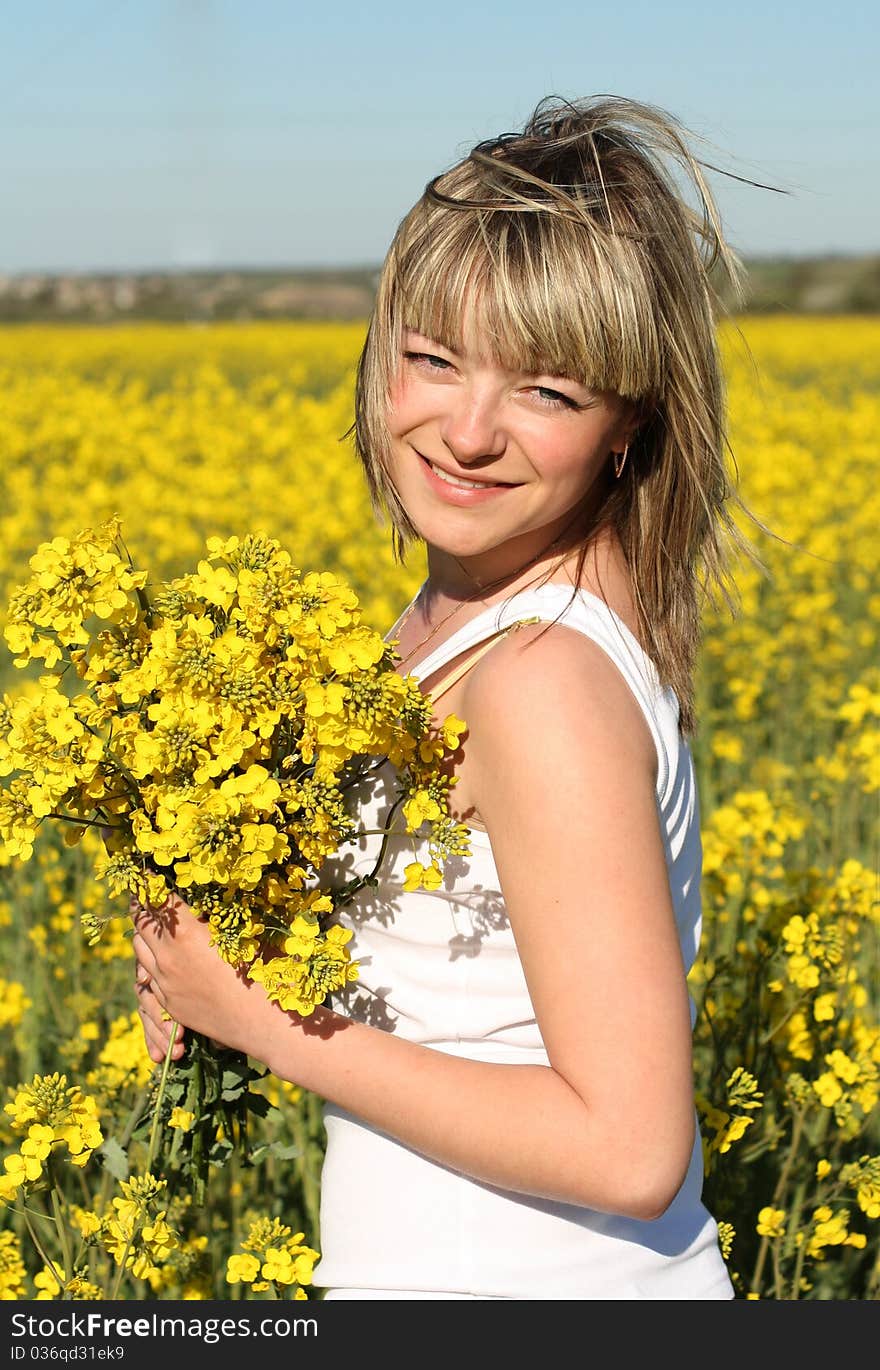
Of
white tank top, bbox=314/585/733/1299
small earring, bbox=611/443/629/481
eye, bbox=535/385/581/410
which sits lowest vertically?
white tank top, bbox=314/585/733/1299

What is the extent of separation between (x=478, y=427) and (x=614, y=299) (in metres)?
0.21

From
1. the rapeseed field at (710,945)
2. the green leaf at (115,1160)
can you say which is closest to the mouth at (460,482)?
the rapeseed field at (710,945)

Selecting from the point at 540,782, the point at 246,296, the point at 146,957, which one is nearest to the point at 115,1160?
the point at 146,957

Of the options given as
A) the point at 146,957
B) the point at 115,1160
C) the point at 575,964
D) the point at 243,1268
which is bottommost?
the point at 243,1268

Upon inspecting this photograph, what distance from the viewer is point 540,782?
1.34m

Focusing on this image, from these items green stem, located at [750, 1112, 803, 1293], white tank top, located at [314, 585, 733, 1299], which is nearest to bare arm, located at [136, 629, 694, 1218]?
white tank top, located at [314, 585, 733, 1299]

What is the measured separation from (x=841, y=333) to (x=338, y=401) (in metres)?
23.4

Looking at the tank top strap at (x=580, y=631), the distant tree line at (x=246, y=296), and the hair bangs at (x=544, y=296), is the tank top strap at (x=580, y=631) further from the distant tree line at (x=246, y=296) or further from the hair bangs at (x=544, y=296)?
the distant tree line at (x=246, y=296)

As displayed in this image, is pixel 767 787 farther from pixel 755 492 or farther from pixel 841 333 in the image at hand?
pixel 841 333

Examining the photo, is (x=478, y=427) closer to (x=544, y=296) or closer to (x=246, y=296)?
(x=544, y=296)

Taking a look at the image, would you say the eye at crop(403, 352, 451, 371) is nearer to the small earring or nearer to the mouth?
the mouth

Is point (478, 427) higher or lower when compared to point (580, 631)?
higher

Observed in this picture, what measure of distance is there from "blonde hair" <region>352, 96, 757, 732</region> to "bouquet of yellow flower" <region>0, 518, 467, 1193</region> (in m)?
0.38

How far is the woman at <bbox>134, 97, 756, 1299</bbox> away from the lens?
1334mm
